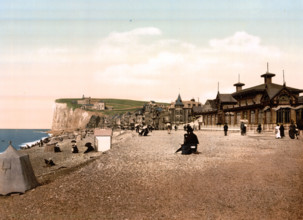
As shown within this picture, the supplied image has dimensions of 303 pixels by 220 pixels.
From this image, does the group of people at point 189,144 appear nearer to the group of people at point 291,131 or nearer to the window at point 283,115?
the group of people at point 291,131

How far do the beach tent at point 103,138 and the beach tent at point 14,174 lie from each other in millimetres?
19406

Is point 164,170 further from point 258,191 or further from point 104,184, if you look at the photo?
point 258,191

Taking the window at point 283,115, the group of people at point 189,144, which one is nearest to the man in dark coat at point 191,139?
the group of people at point 189,144

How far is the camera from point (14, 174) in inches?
433

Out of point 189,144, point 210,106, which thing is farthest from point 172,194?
point 210,106

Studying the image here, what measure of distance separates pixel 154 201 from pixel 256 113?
2051 inches

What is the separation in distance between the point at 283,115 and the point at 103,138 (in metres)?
36.3

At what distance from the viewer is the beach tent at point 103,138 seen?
31.1 metres

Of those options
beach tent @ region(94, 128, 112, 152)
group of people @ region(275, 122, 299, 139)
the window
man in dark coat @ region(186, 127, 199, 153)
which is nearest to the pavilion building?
the window

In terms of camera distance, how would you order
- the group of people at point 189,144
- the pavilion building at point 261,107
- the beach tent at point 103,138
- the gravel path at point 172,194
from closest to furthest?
the gravel path at point 172,194 < the group of people at point 189,144 < the beach tent at point 103,138 < the pavilion building at point 261,107

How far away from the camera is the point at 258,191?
932 cm

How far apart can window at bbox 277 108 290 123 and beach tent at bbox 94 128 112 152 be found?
113 ft

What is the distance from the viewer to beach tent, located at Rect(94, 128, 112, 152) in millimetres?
31070

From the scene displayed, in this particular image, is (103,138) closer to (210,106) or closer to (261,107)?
(261,107)
